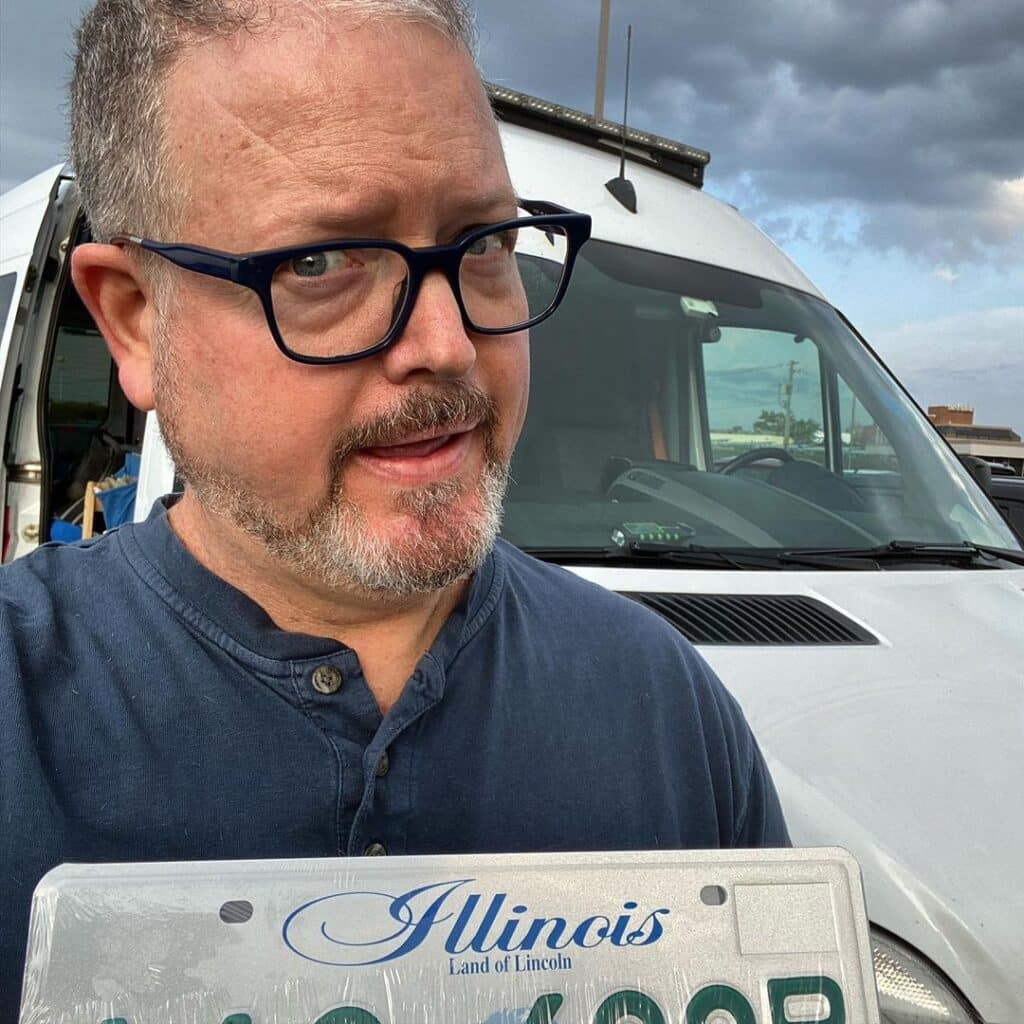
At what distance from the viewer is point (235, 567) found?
138 centimetres

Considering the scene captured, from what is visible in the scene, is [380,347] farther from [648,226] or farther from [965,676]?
[648,226]

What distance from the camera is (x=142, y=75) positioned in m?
1.35

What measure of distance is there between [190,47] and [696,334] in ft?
8.17

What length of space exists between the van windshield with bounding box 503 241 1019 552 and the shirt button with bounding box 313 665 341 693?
139 centimetres

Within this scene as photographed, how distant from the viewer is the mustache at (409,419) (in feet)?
4.12

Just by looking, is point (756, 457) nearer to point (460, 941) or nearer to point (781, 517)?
point (781, 517)

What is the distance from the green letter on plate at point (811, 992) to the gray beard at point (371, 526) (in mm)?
598

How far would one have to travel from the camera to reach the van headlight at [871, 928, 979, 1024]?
157cm

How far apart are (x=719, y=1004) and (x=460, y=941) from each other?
0.92 ft

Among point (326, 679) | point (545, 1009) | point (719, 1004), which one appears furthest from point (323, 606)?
point (719, 1004)

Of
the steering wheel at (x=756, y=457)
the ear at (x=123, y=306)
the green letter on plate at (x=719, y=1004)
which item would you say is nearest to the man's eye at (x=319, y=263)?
the ear at (x=123, y=306)

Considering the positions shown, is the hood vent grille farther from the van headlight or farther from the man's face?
the man's face

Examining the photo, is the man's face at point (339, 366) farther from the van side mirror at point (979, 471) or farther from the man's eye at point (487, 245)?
the van side mirror at point (979, 471)

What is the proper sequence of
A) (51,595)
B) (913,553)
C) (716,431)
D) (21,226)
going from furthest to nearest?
(21,226), (716,431), (913,553), (51,595)
